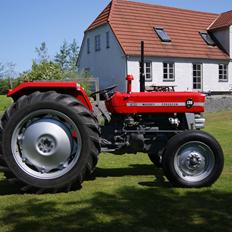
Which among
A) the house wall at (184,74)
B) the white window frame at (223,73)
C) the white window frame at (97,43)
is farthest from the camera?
the white window frame at (223,73)

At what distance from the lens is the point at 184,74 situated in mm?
33531

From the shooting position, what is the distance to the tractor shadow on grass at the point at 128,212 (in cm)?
452

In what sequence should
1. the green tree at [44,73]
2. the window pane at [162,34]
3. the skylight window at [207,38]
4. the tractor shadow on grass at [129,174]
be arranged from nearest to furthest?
1. the tractor shadow on grass at [129,174]
2. the green tree at [44,73]
3. the window pane at [162,34]
4. the skylight window at [207,38]

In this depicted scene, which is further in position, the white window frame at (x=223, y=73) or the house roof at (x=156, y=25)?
the white window frame at (x=223, y=73)

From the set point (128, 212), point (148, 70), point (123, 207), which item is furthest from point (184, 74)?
point (128, 212)

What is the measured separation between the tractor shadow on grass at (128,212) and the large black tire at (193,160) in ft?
0.66

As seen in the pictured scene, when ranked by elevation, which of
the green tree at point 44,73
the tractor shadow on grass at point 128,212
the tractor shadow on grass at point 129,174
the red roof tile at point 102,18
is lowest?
the tractor shadow on grass at point 128,212

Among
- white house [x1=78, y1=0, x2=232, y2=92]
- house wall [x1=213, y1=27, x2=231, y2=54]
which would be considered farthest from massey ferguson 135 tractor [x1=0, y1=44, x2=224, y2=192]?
house wall [x1=213, y1=27, x2=231, y2=54]

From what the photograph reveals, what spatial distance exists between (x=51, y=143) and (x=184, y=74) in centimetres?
2840

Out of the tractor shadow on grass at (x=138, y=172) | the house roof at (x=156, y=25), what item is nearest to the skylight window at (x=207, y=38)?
the house roof at (x=156, y=25)

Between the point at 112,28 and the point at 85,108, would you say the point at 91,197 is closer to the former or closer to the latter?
the point at 85,108

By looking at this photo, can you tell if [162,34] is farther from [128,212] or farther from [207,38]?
[128,212]

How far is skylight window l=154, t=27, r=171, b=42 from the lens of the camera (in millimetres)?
32719

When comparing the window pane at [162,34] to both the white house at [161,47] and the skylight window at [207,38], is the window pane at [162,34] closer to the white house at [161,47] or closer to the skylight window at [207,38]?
the white house at [161,47]
